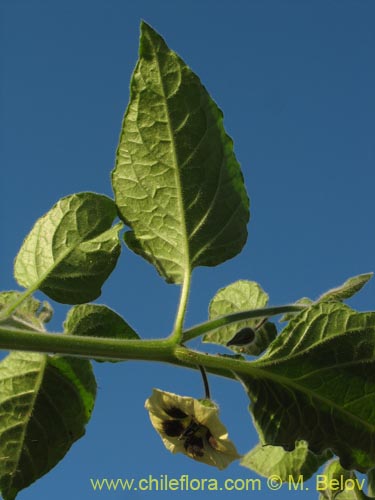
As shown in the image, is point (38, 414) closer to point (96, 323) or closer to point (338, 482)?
point (96, 323)

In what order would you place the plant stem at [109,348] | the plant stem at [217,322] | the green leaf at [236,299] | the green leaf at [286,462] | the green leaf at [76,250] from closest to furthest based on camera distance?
the plant stem at [109,348] → the plant stem at [217,322] → the green leaf at [76,250] → the green leaf at [236,299] → the green leaf at [286,462]

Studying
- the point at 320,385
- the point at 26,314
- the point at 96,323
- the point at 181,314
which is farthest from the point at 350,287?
the point at 26,314

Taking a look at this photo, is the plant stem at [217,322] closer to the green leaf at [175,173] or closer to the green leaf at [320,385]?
the green leaf at [320,385]

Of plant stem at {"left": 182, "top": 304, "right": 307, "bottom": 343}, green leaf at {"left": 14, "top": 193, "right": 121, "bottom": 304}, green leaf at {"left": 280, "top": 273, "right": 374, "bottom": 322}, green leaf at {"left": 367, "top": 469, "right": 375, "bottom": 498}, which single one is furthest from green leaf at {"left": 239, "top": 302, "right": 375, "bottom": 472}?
green leaf at {"left": 367, "top": 469, "right": 375, "bottom": 498}

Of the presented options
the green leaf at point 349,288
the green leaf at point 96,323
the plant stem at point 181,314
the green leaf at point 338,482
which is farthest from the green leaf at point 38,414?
the green leaf at point 338,482

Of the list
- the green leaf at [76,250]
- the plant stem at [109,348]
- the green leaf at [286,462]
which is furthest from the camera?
the green leaf at [286,462]

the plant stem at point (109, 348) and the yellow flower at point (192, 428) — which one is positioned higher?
the plant stem at point (109, 348)

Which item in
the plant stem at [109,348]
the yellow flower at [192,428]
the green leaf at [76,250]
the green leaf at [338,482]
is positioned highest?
the green leaf at [76,250]
